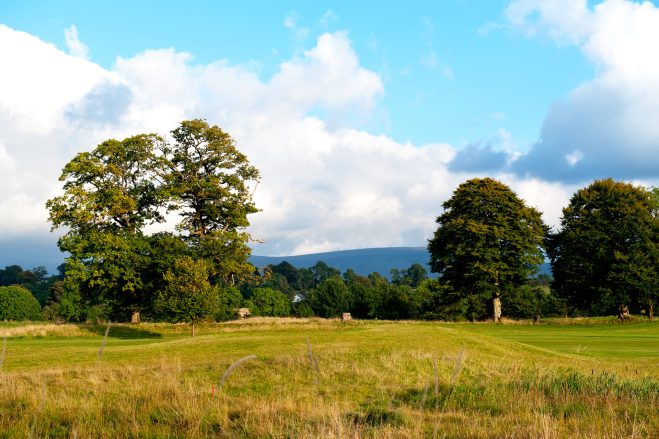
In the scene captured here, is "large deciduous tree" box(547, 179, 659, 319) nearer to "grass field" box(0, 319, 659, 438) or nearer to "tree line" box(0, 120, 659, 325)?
"tree line" box(0, 120, 659, 325)

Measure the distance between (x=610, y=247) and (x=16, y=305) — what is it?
106032 millimetres

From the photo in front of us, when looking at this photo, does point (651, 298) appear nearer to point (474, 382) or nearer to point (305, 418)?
point (474, 382)

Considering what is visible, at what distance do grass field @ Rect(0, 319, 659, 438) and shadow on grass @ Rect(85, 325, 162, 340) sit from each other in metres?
13.6

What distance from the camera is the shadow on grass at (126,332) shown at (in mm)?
40656

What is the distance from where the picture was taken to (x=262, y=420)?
379 inches

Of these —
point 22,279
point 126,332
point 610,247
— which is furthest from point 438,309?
point 22,279

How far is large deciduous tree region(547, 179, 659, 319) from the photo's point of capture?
5075 centimetres

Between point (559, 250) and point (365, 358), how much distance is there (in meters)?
45.1

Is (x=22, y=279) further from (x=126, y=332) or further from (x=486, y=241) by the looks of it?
(x=486, y=241)

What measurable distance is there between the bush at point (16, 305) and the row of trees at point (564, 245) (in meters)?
89.4

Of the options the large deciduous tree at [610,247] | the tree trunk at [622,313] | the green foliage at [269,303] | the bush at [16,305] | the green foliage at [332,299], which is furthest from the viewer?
the green foliage at [269,303]

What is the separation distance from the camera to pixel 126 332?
4212 centimetres

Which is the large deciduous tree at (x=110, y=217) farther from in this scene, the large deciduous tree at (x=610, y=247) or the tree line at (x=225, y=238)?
the large deciduous tree at (x=610, y=247)

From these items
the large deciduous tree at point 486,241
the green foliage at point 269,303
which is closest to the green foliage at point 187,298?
the large deciduous tree at point 486,241
